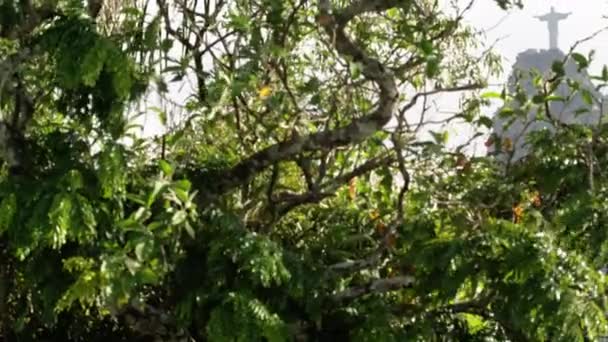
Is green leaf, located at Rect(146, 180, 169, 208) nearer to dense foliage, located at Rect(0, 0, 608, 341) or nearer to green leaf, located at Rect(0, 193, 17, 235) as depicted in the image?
dense foliage, located at Rect(0, 0, 608, 341)

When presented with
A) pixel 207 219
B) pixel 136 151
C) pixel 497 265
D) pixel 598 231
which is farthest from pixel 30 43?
pixel 598 231

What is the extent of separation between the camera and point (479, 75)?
3.48 metres

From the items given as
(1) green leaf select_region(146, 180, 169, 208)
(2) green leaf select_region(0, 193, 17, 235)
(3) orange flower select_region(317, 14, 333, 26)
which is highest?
(3) orange flower select_region(317, 14, 333, 26)

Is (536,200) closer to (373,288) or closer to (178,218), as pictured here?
(373,288)

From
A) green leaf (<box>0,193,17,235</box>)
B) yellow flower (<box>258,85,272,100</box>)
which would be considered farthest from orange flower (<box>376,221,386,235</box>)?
green leaf (<box>0,193,17,235</box>)

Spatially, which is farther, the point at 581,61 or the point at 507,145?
the point at 507,145

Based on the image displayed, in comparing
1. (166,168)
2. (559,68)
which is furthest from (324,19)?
(559,68)

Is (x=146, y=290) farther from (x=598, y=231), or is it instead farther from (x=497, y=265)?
(x=598, y=231)

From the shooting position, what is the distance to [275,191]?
3.03m

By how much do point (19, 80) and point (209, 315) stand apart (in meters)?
0.77

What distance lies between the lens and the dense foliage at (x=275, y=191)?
7.63 feet

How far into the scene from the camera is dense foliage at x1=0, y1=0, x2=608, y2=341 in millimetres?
2326

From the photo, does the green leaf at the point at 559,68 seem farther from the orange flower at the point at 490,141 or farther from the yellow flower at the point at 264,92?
the yellow flower at the point at 264,92

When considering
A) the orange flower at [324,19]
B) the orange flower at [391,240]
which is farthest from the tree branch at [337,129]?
the orange flower at [391,240]
